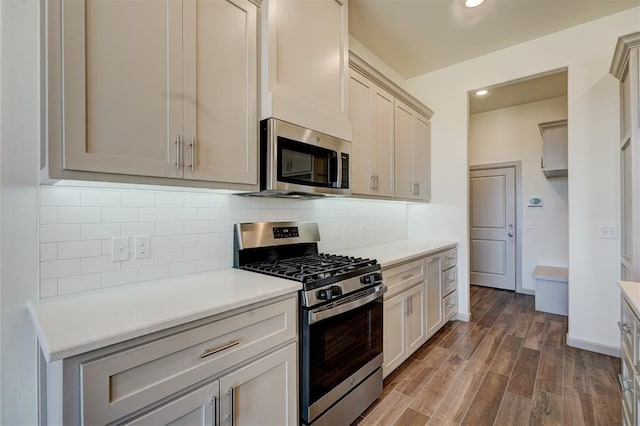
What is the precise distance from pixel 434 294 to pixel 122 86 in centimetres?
286

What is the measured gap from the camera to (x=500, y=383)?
2.25 meters

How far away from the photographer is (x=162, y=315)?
3.42ft

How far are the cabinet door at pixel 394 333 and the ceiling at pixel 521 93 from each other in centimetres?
279

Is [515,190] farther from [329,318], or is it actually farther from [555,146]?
A: [329,318]

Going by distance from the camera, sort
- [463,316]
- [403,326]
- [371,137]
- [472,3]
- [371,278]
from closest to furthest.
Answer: [371,278]
[403,326]
[472,3]
[371,137]
[463,316]

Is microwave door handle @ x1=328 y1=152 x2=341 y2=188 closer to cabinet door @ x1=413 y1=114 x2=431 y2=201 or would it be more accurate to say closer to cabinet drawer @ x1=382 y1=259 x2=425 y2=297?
cabinet drawer @ x1=382 y1=259 x2=425 y2=297

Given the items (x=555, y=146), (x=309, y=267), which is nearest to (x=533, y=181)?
(x=555, y=146)

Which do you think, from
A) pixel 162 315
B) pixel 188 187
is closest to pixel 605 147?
pixel 188 187

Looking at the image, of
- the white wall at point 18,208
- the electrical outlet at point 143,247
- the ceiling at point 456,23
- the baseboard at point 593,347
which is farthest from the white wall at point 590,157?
the white wall at point 18,208

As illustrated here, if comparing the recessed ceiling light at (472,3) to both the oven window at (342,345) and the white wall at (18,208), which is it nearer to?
the oven window at (342,345)

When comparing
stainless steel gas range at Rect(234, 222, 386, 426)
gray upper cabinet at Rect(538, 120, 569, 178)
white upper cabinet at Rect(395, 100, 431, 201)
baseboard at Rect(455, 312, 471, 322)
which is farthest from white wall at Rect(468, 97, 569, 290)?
stainless steel gas range at Rect(234, 222, 386, 426)

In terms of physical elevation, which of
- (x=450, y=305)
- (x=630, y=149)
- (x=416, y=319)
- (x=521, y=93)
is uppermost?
(x=521, y=93)

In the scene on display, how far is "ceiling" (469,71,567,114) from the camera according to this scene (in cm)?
385

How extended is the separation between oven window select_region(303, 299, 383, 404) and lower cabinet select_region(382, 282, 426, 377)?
22 cm
